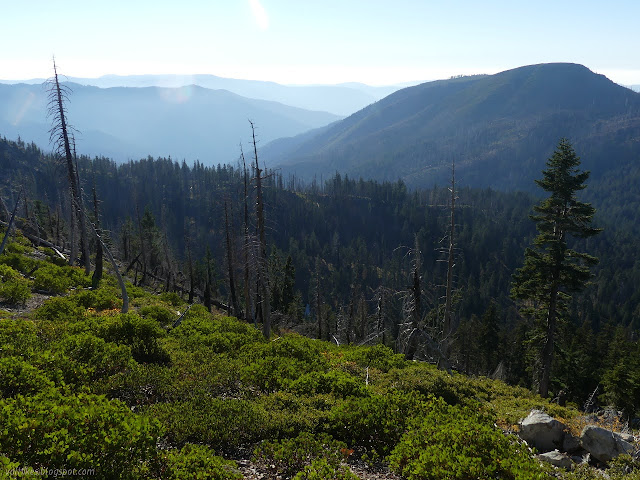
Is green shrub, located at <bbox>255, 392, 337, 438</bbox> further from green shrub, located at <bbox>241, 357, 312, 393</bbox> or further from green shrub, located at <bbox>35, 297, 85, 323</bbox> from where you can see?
green shrub, located at <bbox>35, 297, 85, 323</bbox>

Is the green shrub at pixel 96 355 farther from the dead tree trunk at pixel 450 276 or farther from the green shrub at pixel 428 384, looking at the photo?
the dead tree trunk at pixel 450 276

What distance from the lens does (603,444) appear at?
1060 centimetres

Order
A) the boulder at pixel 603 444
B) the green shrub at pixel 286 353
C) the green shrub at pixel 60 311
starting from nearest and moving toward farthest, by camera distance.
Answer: the boulder at pixel 603 444
the green shrub at pixel 286 353
the green shrub at pixel 60 311

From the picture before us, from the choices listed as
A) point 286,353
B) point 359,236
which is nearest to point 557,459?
point 286,353

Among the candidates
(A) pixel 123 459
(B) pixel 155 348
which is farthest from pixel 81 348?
(A) pixel 123 459

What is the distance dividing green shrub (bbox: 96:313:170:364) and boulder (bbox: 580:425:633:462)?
519 inches

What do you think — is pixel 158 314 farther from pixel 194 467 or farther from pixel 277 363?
pixel 194 467

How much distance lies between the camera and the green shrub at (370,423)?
950cm

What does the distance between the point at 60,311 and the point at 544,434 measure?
19.1 metres

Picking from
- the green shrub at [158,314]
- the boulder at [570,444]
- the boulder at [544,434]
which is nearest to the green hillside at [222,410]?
the boulder at [544,434]

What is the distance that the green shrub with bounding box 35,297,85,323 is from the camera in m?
16.0

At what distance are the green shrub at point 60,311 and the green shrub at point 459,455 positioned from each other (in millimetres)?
14282

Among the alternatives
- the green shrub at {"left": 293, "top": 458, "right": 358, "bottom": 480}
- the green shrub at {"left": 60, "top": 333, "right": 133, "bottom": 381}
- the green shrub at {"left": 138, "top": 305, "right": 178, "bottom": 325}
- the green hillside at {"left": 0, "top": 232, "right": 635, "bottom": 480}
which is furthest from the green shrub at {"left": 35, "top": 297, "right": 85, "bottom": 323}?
the green shrub at {"left": 293, "top": 458, "right": 358, "bottom": 480}

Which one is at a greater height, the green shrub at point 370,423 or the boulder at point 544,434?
the green shrub at point 370,423
